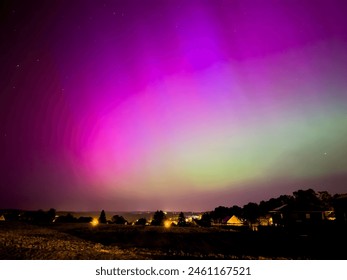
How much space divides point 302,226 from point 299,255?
16142 millimetres

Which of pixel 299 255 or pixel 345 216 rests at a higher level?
pixel 345 216

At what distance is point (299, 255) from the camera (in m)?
16.2
